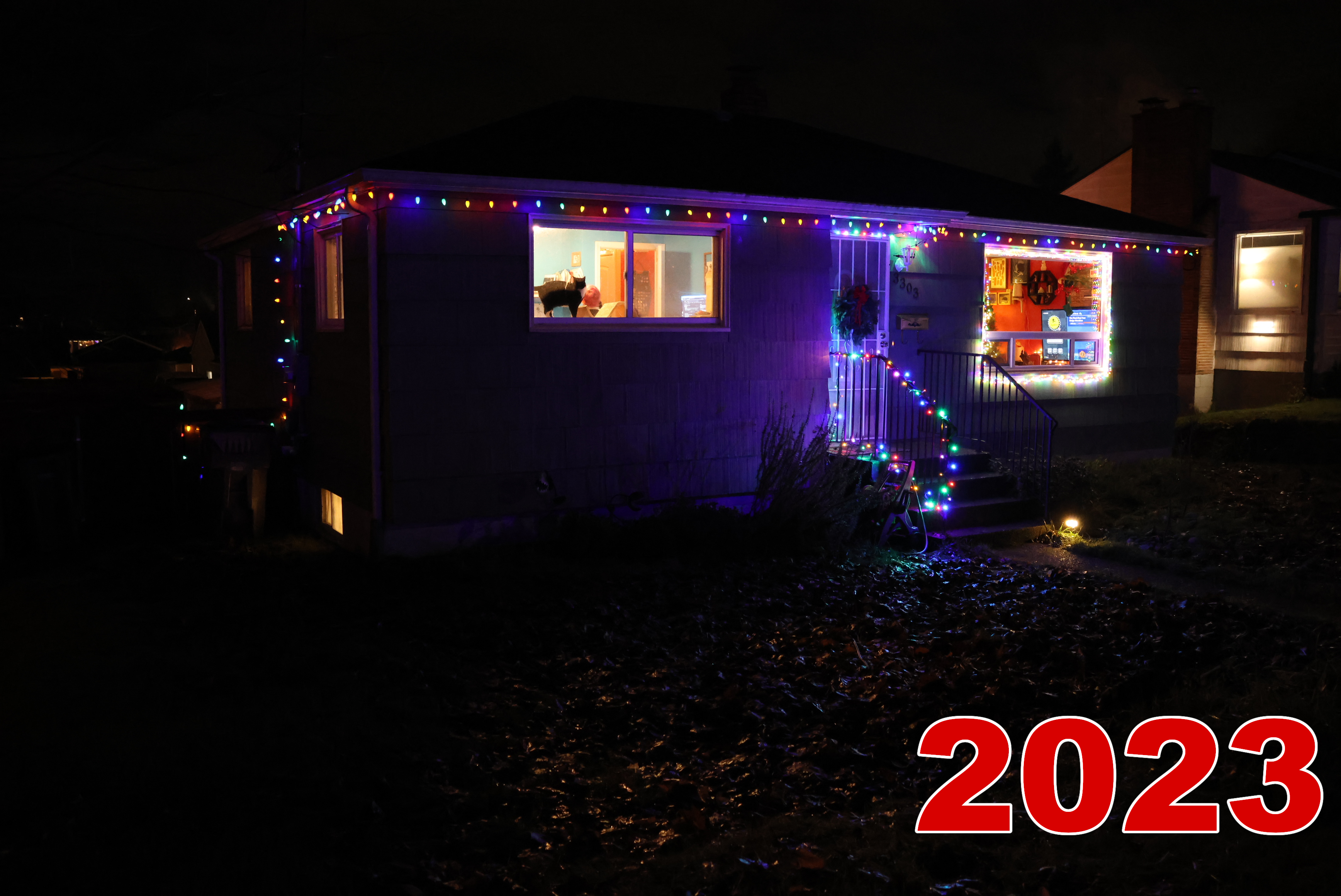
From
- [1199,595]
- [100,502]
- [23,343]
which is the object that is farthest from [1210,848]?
[100,502]

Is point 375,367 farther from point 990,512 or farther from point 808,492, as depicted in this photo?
point 990,512

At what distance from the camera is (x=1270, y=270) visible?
827 inches

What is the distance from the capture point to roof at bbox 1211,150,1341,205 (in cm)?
2052

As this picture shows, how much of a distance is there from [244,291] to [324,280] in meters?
4.45

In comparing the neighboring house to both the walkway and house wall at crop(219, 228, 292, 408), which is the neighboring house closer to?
the walkway

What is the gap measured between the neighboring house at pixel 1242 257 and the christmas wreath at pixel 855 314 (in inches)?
526

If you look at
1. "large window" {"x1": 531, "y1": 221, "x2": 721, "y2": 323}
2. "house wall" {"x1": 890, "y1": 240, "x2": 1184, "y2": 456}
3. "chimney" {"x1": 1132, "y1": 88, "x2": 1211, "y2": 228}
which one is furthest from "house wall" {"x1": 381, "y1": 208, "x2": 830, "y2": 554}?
"chimney" {"x1": 1132, "y1": 88, "x2": 1211, "y2": 228}

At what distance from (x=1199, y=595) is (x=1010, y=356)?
20.9ft

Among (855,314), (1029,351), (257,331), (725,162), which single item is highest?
(725,162)

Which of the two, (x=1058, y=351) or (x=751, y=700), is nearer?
(x=751, y=700)

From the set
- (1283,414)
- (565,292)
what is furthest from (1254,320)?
(565,292)

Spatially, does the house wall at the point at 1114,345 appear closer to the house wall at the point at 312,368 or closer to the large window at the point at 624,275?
the large window at the point at 624,275

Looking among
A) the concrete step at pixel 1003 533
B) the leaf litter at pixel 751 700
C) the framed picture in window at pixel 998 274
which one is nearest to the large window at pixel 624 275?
the leaf litter at pixel 751 700

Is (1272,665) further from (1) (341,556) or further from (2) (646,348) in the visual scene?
(1) (341,556)
